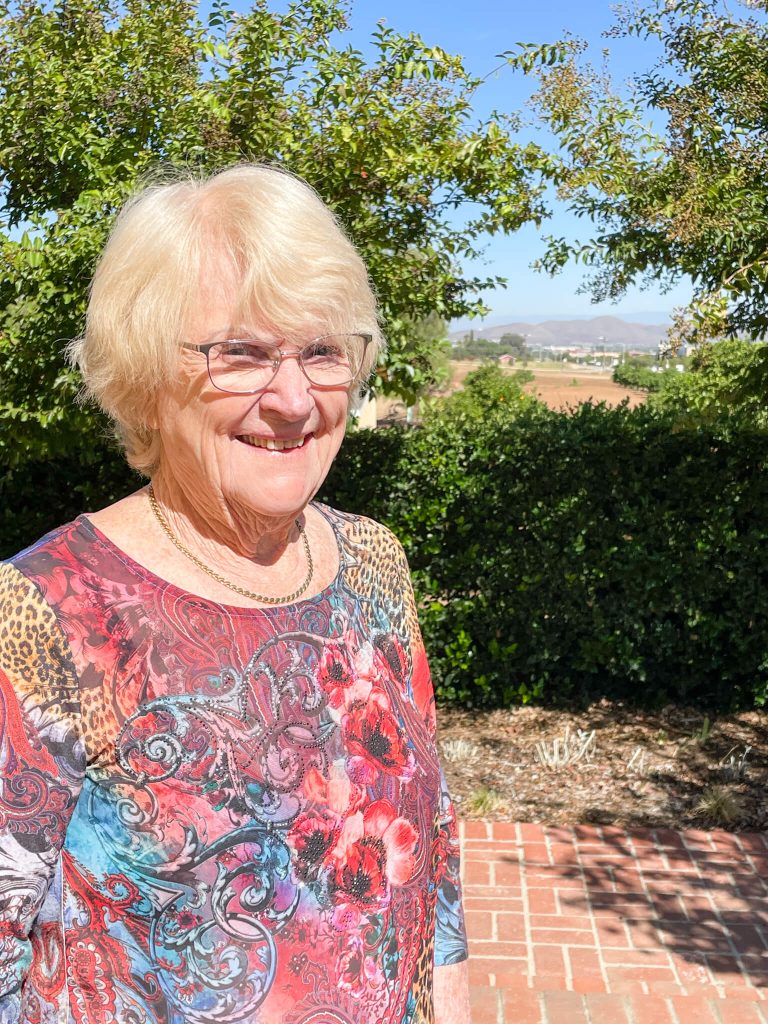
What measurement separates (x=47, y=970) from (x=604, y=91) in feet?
16.7

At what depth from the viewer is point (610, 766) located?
6.24 m

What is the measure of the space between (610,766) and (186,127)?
4463 mm

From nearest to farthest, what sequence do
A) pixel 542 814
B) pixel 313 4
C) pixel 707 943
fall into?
pixel 707 943, pixel 313 4, pixel 542 814

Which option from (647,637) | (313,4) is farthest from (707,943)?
(313,4)

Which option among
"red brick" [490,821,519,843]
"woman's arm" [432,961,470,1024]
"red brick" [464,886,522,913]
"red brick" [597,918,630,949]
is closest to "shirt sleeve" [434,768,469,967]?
"woman's arm" [432,961,470,1024]

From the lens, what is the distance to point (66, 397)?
4699 millimetres

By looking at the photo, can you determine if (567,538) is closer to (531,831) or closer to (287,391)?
(531,831)

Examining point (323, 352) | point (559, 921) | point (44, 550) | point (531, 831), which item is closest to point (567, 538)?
point (531, 831)

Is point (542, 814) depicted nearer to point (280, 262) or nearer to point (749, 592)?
point (749, 592)

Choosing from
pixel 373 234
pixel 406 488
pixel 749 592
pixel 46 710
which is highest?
pixel 373 234

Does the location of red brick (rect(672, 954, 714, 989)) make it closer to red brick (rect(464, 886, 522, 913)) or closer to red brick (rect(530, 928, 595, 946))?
red brick (rect(530, 928, 595, 946))

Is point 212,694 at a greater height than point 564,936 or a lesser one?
greater

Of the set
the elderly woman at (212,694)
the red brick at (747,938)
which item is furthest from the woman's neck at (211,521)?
the red brick at (747,938)

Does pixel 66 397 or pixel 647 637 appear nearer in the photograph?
pixel 66 397
